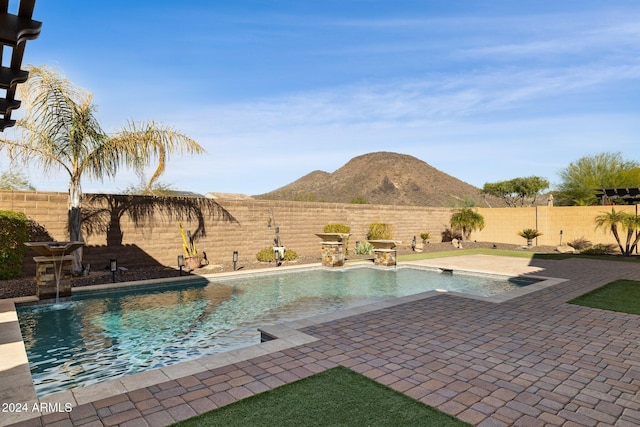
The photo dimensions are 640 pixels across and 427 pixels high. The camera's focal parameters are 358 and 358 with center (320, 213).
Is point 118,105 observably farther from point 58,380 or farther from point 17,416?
point 17,416

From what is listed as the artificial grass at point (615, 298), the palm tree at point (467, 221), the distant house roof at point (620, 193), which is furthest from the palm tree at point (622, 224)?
the artificial grass at point (615, 298)

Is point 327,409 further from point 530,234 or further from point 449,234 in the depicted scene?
point 449,234

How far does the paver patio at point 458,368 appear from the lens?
9.65ft

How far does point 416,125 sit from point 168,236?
64.8ft

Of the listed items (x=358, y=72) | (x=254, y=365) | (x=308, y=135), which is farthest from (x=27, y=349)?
(x=308, y=135)

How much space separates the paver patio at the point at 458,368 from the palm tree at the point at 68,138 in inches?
305

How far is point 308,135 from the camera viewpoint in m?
24.7

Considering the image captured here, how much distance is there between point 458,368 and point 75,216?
9.82 metres

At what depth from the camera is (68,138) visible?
9.21 metres

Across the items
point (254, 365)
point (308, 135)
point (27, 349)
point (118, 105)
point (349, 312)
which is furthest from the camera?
point (308, 135)

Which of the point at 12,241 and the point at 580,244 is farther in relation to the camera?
the point at 580,244

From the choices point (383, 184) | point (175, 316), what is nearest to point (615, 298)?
point (175, 316)

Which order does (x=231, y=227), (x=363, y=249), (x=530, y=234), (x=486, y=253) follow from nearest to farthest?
(x=231, y=227) → (x=363, y=249) → (x=486, y=253) → (x=530, y=234)

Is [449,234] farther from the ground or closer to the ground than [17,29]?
closer to the ground
